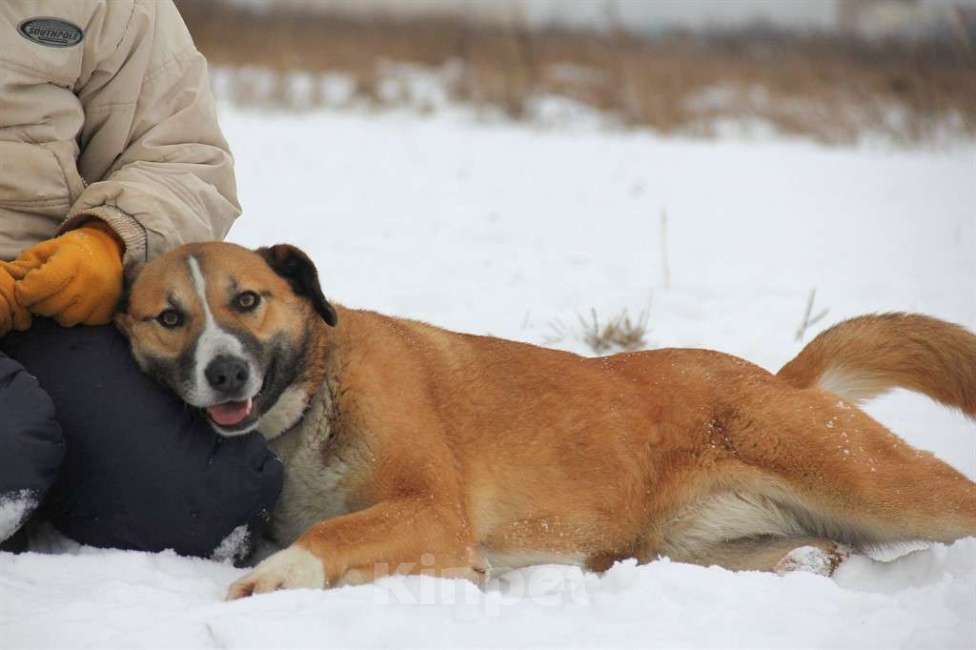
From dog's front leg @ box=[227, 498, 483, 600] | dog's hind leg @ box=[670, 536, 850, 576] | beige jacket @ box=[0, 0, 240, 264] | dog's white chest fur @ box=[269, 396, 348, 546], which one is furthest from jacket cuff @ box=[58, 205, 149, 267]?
dog's hind leg @ box=[670, 536, 850, 576]

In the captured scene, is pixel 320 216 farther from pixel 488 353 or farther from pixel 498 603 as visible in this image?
pixel 498 603

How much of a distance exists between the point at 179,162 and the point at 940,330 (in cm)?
271

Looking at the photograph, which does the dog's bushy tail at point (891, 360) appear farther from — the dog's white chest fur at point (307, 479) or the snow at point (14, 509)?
the snow at point (14, 509)

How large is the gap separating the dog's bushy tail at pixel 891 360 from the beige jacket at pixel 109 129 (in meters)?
2.19

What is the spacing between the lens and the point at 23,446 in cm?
283

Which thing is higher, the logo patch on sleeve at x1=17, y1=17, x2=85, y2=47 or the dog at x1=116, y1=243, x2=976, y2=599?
the logo patch on sleeve at x1=17, y1=17, x2=85, y2=47

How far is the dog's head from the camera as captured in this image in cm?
311

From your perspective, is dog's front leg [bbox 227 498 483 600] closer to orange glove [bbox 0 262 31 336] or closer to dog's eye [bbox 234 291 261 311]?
dog's eye [bbox 234 291 261 311]

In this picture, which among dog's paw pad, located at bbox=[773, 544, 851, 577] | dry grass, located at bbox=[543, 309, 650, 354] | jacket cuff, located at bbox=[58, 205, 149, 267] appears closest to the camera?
jacket cuff, located at bbox=[58, 205, 149, 267]

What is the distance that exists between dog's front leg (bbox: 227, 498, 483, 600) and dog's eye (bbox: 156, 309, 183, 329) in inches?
29.1

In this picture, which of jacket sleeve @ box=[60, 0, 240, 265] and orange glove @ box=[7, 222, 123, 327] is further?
jacket sleeve @ box=[60, 0, 240, 265]

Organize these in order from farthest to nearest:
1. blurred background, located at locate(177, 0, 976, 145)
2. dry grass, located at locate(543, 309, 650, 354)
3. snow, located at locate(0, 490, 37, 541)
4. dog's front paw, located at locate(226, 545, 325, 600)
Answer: blurred background, located at locate(177, 0, 976, 145) < dry grass, located at locate(543, 309, 650, 354) < snow, located at locate(0, 490, 37, 541) < dog's front paw, located at locate(226, 545, 325, 600)

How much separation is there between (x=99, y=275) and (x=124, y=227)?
0.22 metres

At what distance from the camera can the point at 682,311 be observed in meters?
5.83
